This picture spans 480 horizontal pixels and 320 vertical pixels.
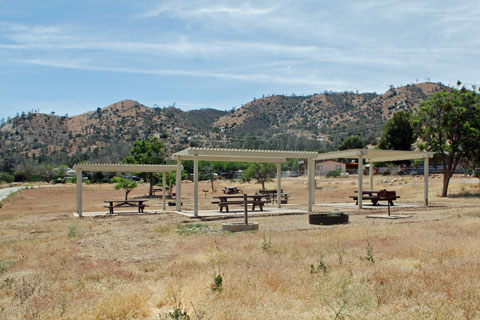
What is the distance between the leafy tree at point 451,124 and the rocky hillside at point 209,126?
50700 mm

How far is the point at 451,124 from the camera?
93.0 feet

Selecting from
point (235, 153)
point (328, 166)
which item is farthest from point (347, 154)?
point (328, 166)

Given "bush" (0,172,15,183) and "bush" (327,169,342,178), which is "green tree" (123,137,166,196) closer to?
"bush" (327,169,342,178)

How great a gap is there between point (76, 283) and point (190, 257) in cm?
229

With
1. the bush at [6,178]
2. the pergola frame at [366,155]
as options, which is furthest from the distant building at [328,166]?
the bush at [6,178]

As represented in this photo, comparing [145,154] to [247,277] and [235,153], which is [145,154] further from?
[247,277]

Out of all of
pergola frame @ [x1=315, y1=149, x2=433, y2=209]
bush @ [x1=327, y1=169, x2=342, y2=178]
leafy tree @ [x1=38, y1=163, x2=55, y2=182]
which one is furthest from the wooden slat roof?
leafy tree @ [x1=38, y1=163, x2=55, y2=182]

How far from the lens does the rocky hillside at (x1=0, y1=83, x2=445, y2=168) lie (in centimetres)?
8944

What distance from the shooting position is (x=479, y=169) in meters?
28.9

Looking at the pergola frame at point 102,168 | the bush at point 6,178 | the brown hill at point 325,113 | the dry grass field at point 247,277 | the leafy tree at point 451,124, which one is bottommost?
the bush at point 6,178

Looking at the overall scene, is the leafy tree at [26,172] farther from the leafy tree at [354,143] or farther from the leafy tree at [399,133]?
the leafy tree at [399,133]

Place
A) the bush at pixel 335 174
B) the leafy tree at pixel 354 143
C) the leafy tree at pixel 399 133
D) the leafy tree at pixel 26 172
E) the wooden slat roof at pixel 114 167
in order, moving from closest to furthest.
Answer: the wooden slat roof at pixel 114 167
the leafy tree at pixel 399 133
the bush at pixel 335 174
the leafy tree at pixel 26 172
the leafy tree at pixel 354 143

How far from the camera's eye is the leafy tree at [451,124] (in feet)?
91.4

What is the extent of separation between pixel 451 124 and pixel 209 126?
88056 millimetres
